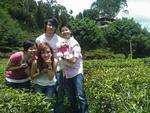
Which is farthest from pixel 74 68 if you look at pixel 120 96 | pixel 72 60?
pixel 120 96

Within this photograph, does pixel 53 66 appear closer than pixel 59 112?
Yes

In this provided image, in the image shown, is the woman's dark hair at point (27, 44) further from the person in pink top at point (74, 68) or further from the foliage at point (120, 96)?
the foliage at point (120, 96)

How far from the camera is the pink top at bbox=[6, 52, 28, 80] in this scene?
8.31 metres

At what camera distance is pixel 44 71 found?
8117mm

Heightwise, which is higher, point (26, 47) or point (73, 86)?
point (26, 47)

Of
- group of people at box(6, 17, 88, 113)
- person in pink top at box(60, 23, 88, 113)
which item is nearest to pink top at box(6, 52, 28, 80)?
group of people at box(6, 17, 88, 113)

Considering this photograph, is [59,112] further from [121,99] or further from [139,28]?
[139,28]

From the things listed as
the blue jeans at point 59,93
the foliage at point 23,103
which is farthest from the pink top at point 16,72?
the foliage at point 23,103

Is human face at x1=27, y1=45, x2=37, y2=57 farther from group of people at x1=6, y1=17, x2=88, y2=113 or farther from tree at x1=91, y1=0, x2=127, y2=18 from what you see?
tree at x1=91, y1=0, x2=127, y2=18

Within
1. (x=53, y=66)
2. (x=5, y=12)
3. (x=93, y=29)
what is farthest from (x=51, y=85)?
(x=5, y=12)

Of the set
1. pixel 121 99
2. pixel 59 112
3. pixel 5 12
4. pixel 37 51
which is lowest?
pixel 59 112

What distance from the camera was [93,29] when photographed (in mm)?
62844

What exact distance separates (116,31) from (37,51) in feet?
182

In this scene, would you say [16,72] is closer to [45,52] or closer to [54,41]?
[45,52]
